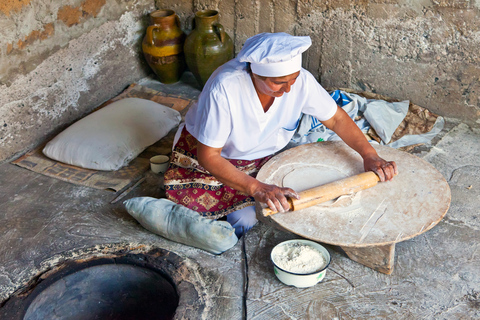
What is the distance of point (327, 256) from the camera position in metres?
2.08

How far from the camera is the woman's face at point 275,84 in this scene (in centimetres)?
204

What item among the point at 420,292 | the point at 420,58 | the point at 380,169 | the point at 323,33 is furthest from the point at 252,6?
the point at 420,292

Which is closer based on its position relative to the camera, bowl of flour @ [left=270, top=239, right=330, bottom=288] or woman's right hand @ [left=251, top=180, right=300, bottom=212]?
woman's right hand @ [left=251, top=180, right=300, bottom=212]

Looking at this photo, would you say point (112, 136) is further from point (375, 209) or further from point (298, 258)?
point (375, 209)

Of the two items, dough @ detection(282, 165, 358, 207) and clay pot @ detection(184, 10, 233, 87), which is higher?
clay pot @ detection(184, 10, 233, 87)

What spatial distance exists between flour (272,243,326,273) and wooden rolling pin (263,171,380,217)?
0.96ft

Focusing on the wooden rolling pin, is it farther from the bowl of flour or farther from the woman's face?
the woman's face

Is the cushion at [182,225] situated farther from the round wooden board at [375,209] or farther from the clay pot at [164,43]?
the clay pot at [164,43]

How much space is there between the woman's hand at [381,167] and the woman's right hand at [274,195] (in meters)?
0.46

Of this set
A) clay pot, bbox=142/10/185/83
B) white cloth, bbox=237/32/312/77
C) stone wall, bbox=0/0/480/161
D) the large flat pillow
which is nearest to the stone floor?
the large flat pillow

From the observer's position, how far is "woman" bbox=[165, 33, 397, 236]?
6.58 feet


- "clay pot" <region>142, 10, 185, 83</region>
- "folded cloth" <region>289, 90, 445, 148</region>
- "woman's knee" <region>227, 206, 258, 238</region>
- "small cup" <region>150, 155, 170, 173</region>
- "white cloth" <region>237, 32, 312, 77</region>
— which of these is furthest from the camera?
"clay pot" <region>142, 10, 185, 83</region>

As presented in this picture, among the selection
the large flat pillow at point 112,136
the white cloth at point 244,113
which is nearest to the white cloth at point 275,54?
the white cloth at point 244,113

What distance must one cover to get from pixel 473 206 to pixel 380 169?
3.07 feet
